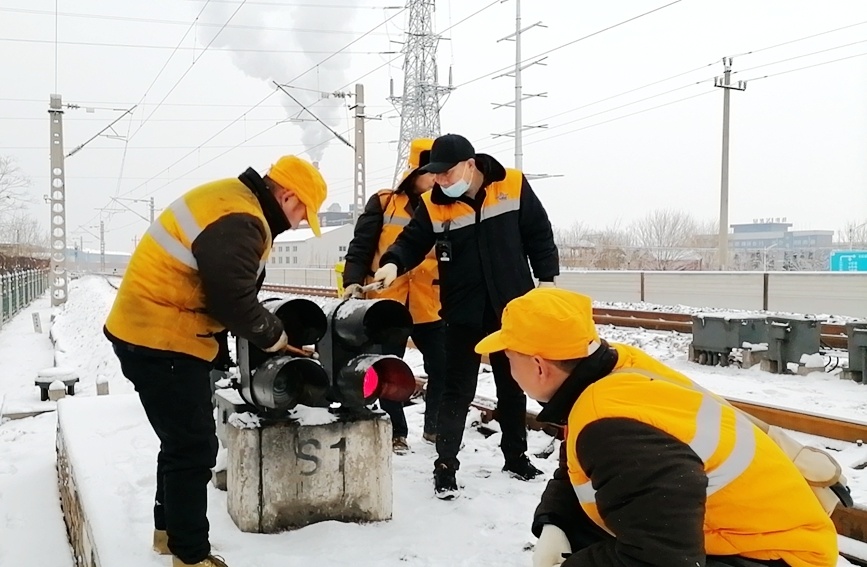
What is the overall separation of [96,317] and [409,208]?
736 inches

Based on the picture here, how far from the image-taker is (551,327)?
196 cm

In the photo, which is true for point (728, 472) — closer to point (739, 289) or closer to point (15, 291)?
point (739, 289)

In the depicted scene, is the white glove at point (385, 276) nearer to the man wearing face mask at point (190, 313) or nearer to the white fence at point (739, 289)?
the man wearing face mask at point (190, 313)

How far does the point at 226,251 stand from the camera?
9.21 ft

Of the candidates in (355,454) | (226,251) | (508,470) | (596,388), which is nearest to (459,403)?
(508,470)

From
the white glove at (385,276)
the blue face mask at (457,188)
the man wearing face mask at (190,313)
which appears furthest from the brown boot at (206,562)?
the blue face mask at (457,188)

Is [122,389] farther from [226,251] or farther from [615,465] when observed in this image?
[615,465]

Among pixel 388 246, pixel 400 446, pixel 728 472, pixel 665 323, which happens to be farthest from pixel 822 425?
pixel 665 323

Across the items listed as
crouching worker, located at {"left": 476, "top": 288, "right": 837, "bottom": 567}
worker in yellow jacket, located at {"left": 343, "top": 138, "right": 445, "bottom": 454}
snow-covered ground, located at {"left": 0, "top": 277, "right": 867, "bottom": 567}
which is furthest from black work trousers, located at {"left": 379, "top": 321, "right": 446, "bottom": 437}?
crouching worker, located at {"left": 476, "top": 288, "right": 837, "bottom": 567}

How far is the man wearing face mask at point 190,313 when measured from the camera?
285 cm

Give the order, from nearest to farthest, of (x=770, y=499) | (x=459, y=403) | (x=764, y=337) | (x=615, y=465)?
(x=615, y=465) < (x=770, y=499) < (x=459, y=403) < (x=764, y=337)

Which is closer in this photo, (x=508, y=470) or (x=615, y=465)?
(x=615, y=465)

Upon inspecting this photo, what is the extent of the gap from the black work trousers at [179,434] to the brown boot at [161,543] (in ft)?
0.73

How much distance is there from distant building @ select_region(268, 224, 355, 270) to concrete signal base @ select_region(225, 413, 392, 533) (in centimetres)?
5758
